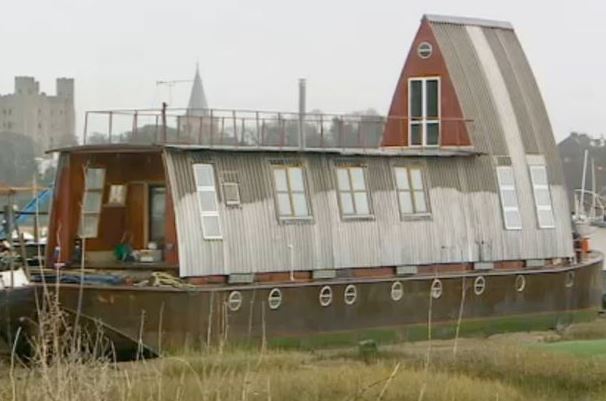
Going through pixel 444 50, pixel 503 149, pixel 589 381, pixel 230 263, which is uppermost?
pixel 444 50

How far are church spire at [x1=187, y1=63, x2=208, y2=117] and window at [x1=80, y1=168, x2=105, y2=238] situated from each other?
2.29m

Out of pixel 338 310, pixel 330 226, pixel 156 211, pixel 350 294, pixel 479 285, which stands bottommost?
pixel 338 310

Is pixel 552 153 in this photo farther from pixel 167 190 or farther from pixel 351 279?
pixel 167 190

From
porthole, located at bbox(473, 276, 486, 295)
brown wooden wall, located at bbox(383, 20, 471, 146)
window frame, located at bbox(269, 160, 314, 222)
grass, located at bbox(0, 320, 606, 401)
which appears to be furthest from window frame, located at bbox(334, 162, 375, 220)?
grass, located at bbox(0, 320, 606, 401)

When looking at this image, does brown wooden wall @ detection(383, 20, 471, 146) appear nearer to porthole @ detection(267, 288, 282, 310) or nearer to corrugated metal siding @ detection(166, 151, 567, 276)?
corrugated metal siding @ detection(166, 151, 567, 276)

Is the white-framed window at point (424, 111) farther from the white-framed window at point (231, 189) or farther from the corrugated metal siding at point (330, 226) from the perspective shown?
the white-framed window at point (231, 189)

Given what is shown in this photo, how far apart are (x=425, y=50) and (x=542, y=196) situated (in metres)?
4.35

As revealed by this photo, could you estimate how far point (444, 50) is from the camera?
102ft

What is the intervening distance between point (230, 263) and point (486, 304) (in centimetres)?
707

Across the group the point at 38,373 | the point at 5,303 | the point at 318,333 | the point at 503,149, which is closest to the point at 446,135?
the point at 503,149

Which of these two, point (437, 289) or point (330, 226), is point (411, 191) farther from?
point (330, 226)

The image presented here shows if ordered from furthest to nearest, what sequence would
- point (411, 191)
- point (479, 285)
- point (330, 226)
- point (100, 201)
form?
point (479, 285), point (411, 191), point (100, 201), point (330, 226)

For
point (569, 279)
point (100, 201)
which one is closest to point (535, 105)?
point (569, 279)

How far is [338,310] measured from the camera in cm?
2598
